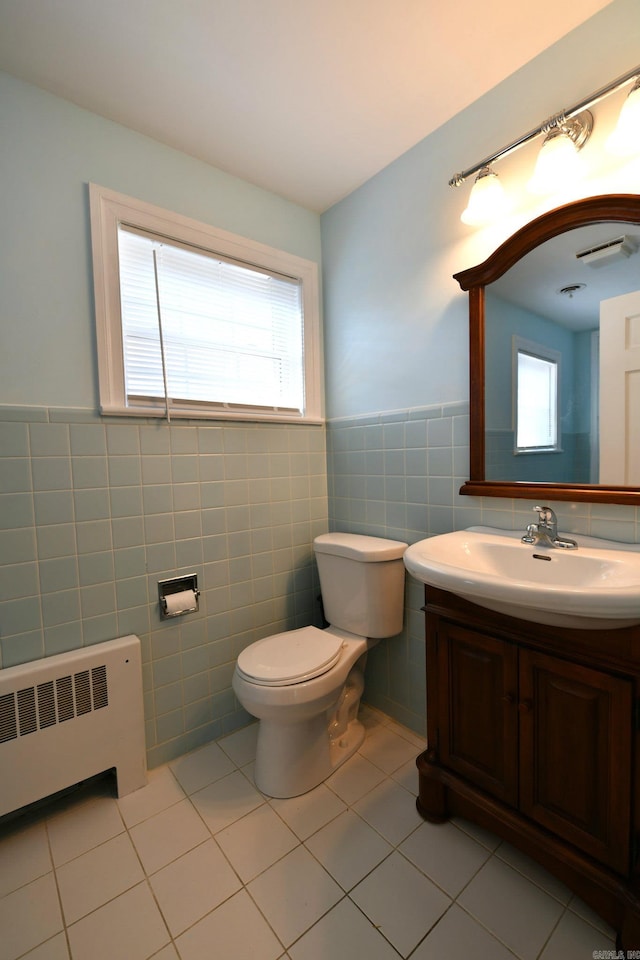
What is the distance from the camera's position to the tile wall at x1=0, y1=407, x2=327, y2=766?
49.6 inches

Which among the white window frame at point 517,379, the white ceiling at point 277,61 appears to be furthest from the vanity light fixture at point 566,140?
the white window frame at point 517,379

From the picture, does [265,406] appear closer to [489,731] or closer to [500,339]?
[500,339]

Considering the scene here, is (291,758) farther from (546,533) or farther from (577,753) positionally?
(546,533)

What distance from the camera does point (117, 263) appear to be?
1397mm

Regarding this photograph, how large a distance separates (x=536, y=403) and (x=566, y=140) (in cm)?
71

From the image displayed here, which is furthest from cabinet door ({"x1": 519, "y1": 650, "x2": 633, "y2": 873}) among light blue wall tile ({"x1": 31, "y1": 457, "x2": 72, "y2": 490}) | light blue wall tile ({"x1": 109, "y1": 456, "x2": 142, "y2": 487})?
light blue wall tile ({"x1": 31, "y1": 457, "x2": 72, "y2": 490})

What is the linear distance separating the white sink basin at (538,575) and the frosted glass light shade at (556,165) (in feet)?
3.39

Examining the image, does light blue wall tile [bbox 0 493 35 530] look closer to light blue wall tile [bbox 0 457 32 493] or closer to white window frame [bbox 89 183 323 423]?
light blue wall tile [bbox 0 457 32 493]

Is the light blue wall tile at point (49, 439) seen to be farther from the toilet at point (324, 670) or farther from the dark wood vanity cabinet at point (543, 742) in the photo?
the dark wood vanity cabinet at point (543, 742)

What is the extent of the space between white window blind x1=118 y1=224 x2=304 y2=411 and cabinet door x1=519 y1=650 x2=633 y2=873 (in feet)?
4.74

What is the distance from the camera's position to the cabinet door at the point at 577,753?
87cm

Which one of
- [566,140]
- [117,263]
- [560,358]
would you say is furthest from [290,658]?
[566,140]

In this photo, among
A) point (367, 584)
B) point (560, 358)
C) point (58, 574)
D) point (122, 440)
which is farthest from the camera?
point (367, 584)

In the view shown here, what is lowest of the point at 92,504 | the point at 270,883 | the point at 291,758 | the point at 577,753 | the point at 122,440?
the point at 270,883
